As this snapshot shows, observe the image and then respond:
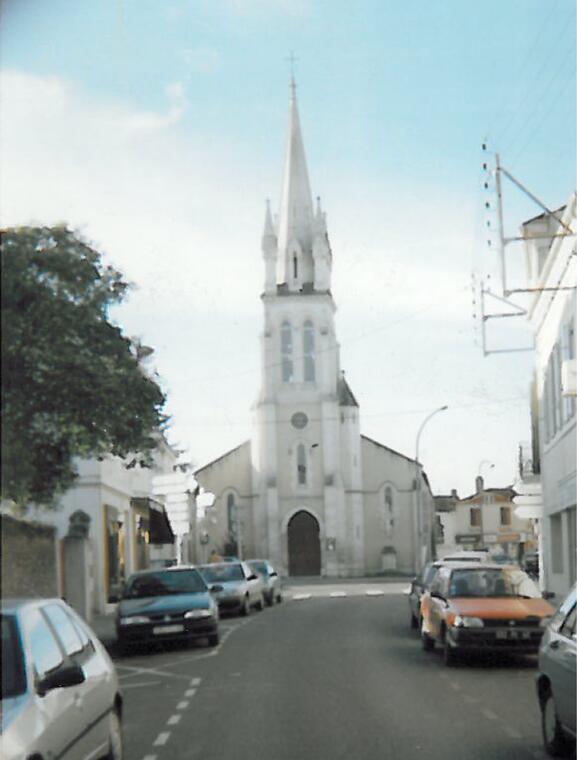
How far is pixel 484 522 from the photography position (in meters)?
114

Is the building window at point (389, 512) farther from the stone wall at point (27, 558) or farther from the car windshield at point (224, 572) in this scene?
the stone wall at point (27, 558)

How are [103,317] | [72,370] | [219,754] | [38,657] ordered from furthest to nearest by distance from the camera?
[219,754] → [38,657] → [103,317] → [72,370]

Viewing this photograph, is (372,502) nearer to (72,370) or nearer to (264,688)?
(264,688)

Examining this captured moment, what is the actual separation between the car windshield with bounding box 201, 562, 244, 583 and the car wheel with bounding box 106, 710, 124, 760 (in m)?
25.0

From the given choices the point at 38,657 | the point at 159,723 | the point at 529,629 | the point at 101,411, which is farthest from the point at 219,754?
the point at 529,629

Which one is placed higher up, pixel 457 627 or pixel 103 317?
pixel 103 317

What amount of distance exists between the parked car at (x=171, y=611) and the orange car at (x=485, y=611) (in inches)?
136

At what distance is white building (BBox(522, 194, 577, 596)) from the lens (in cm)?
3066

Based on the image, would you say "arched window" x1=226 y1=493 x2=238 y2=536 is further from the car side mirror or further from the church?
the car side mirror

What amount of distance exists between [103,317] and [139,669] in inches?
562

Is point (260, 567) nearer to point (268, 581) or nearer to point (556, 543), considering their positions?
point (268, 581)

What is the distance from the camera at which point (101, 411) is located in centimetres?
463

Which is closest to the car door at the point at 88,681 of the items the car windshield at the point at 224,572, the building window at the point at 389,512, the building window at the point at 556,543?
the car windshield at the point at 224,572

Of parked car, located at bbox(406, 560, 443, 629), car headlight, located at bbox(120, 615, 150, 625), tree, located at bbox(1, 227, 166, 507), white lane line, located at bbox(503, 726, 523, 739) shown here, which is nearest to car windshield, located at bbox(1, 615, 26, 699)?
tree, located at bbox(1, 227, 166, 507)
